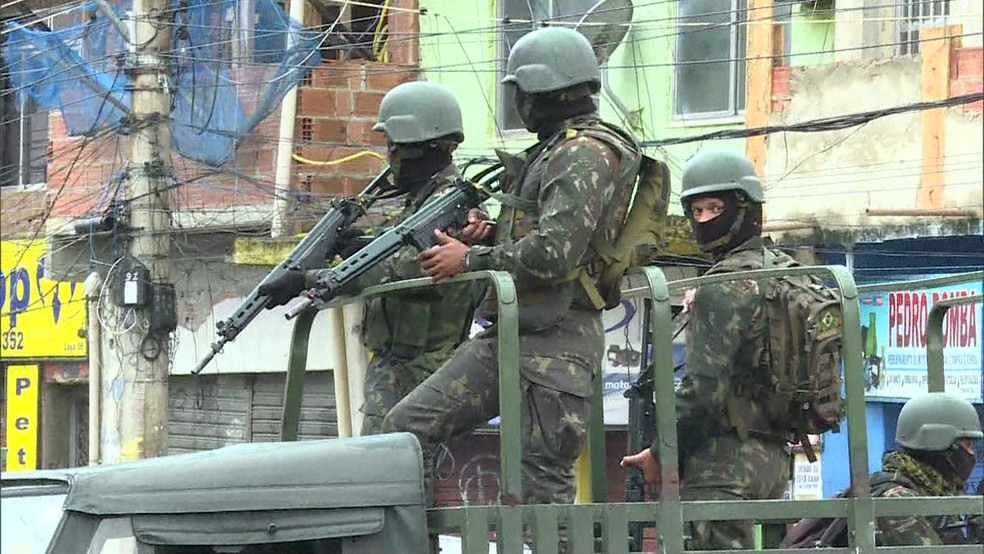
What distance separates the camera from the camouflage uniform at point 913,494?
16.9ft

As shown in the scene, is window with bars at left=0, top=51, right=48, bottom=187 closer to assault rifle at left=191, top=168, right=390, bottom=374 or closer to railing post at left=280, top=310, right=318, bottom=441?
assault rifle at left=191, top=168, right=390, bottom=374

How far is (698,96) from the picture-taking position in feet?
46.5

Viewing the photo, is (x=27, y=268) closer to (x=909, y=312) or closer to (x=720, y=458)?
(x=909, y=312)

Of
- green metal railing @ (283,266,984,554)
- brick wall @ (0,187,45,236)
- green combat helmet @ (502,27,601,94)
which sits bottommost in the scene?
green metal railing @ (283,266,984,554)

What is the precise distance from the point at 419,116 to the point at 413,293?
1.92 feet

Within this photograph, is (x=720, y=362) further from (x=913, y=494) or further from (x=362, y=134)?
(x=362, y=134)

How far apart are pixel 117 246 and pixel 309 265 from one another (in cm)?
799

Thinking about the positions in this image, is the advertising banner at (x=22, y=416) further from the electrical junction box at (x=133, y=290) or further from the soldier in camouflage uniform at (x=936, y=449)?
the soldier in camouflage uniform at (x=936, y=449)

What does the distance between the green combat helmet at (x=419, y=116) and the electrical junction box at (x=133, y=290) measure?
23.1ft

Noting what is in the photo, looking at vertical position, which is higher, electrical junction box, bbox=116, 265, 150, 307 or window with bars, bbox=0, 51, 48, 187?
window with bars, bbox=0, 51, 48, 187

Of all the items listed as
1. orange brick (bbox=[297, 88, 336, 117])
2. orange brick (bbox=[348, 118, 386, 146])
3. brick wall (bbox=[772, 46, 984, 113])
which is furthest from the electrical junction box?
brick wall (bbox=[772, 46, 984, 113])

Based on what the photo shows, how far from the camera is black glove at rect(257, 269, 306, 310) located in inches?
217

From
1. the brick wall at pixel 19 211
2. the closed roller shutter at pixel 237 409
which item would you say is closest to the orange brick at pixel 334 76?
the closed roller shutter at pixel 237 409

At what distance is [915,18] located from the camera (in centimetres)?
1259
